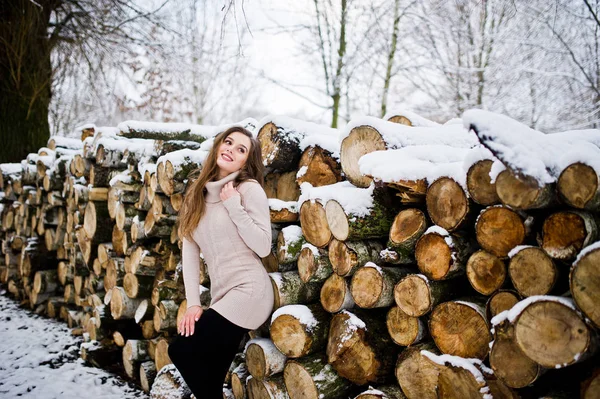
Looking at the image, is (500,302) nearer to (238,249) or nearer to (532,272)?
(532,272)

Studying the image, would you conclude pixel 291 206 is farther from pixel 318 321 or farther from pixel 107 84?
pixel 107 84

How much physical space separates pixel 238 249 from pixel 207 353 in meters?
0.57

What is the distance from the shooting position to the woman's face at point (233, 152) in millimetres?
2297

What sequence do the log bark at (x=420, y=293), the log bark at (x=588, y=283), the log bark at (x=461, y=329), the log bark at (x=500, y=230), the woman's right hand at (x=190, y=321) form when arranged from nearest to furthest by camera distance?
the log bark at (x=588, y=283) → the log bark at (x=500, y=230) → the log bark at (x=461, y=329) → the log bark at (x=420, y=293) → the woman's right hand at (x=190, y=321)

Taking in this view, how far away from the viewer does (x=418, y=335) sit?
1.84 m

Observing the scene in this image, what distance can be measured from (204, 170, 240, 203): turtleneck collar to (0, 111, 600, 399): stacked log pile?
12.4 inches

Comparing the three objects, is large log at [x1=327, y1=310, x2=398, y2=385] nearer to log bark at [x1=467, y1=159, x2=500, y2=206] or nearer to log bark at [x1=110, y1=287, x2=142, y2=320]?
log bark at [x1=467, y1=159, x2=500, y2=206]

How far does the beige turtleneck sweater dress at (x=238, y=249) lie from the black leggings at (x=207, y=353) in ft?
0.22

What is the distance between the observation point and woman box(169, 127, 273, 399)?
2.10m

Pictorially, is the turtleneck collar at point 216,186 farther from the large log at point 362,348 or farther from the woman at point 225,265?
the large log at point 362,348

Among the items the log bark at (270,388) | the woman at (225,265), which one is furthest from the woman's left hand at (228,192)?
the log bark at (270,388)

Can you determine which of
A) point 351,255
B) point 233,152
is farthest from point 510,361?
point 233,152

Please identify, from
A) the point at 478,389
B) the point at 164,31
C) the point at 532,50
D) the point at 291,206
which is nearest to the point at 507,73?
the point at 532,50

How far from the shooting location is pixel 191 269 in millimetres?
2379
